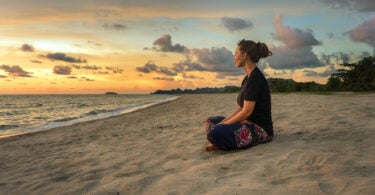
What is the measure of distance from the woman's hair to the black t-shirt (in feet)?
0.74

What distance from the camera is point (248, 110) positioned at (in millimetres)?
5938

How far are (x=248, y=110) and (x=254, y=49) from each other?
1078mm

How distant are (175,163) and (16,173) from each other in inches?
116

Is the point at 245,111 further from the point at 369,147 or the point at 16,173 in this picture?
the point at 16,173

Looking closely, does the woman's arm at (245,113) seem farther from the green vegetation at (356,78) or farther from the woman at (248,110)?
the green vegetation at (356,78)

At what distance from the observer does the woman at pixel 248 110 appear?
5.92m

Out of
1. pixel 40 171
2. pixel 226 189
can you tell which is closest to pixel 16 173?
pixel 40 171

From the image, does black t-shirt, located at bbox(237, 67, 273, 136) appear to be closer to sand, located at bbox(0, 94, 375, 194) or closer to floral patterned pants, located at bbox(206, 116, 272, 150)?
floral patterned pants, located at bbox(206, 116, 272, 150)

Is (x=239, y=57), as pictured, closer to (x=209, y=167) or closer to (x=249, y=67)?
(x=249, y=67)

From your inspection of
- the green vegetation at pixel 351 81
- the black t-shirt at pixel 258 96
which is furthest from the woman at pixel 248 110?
the green vegetation at pixel 351 81

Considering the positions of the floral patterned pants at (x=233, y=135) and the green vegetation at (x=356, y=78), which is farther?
the green vegetation at (x=356, y=78)

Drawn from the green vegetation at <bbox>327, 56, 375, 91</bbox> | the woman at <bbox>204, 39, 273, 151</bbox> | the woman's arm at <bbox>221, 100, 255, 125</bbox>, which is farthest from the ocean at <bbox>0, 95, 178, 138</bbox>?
the green vegetation at <bbox>327, 56, 375, 91</bbox>

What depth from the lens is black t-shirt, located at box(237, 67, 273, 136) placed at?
5930 millimetres

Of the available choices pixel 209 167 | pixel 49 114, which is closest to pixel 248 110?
Result: pixel 209 167
